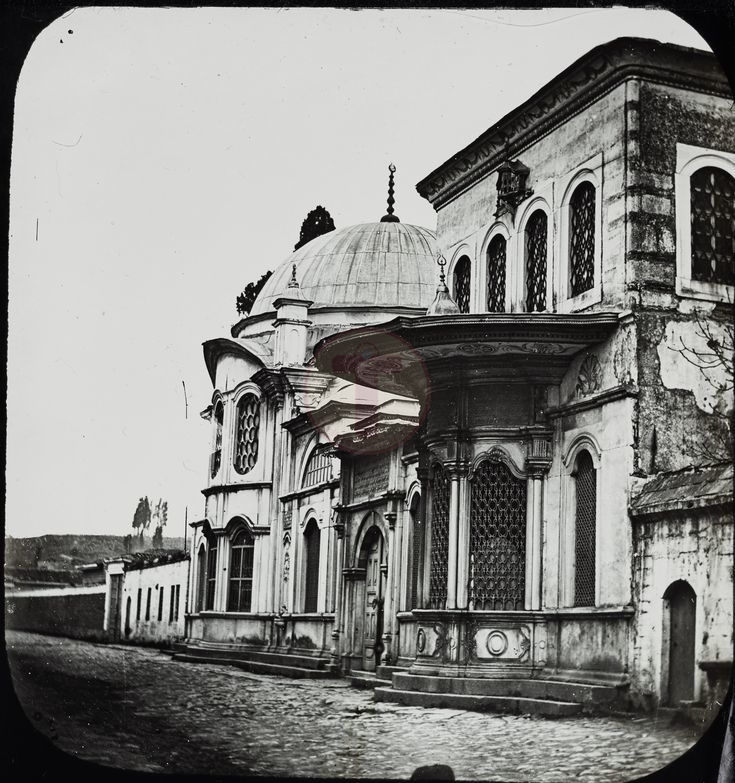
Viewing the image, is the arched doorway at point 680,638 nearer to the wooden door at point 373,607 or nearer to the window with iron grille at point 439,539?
the window with iron grille at point 439,539

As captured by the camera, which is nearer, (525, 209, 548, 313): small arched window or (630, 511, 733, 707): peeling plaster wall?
(630, 511, 733, 707): peeling plaster wall

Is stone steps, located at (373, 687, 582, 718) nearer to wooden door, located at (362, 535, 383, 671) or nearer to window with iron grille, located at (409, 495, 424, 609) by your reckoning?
window with iron grille, located at (409, 495, 424, 609)

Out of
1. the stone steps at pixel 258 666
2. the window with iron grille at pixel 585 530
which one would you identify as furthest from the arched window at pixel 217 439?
the window with iron grille at pixel 585 530

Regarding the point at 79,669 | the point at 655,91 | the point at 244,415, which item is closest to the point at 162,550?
the point at 244,415

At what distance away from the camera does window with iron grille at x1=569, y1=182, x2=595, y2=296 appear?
620 inches

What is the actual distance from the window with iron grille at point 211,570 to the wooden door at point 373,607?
9.17 m

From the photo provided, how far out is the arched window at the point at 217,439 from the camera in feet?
97.0

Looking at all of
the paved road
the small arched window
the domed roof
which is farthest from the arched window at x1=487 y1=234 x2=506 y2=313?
the domed roof

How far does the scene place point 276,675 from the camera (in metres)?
22.6

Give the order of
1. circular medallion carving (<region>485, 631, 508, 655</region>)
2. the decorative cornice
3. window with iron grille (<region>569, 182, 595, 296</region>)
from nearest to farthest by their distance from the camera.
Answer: the decorative cornice
circular medallion carving (<region>485, 631, 508, 655</region>)
window with iron grille (<region>569, 182, 595, 296</region>)

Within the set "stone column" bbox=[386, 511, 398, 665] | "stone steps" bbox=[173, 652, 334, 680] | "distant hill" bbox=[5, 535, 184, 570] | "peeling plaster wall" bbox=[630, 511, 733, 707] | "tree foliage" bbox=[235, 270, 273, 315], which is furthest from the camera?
"tree foliage" bbox=[235, 270, 273, 315]

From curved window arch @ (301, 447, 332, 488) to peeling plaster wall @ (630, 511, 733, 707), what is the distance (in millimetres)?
10472

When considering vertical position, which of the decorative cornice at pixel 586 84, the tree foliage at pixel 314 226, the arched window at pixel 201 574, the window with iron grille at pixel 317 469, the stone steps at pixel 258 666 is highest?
the tree foliage at pixel 314 226

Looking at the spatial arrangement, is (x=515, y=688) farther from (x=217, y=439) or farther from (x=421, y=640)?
(x=217, y=439)
